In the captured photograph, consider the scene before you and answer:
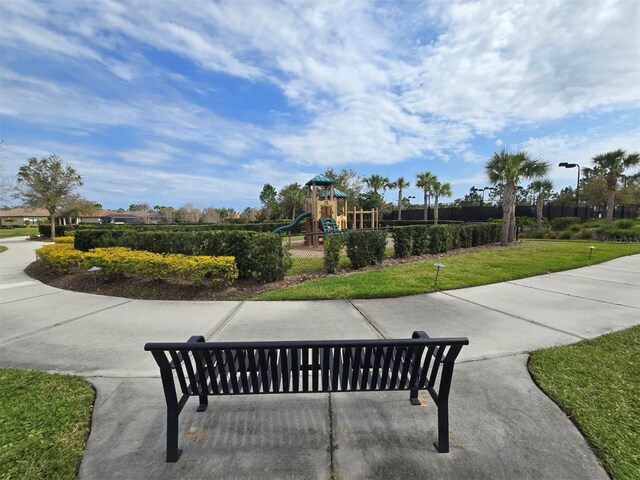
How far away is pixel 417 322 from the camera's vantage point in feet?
14.4

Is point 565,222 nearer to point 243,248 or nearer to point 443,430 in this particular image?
point 243,248

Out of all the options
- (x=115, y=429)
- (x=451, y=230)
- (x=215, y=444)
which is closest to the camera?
(x=215, y=444)

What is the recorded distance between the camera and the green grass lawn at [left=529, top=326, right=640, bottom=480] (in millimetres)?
2027

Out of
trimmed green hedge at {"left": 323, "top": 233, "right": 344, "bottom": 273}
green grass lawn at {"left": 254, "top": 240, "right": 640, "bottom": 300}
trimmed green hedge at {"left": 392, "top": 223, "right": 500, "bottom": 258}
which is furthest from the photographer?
trimmed green hedge at {"left": 392, "top": 223, "right": 500, "bottom": 258}

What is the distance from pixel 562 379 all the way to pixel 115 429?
3.84 m

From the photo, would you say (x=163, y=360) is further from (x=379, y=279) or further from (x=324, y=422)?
(x=379, y=279)

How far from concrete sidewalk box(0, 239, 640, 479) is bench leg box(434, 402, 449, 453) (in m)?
0.06

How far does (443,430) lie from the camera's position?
2078mm

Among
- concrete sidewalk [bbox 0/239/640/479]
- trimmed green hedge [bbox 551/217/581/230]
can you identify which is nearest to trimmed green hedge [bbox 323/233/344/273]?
concrete sidewalk [bbox 0/239/640/479]

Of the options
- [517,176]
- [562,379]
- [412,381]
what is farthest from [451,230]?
[412,381]

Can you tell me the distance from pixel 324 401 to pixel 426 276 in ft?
17.3

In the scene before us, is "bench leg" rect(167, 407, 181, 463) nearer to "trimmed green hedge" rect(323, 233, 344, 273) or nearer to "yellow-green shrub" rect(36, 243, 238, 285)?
"yellow-green shrub" rect(36, 243, 238, 285)

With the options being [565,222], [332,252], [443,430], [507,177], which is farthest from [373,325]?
[565,222]

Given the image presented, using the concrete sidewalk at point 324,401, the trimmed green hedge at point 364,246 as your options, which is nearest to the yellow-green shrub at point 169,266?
the concrete sidewalk at point 324,401
